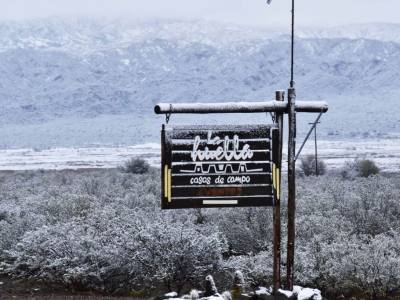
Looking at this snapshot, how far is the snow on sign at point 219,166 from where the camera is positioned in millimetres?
7254

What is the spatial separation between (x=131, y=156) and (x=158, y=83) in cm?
7536

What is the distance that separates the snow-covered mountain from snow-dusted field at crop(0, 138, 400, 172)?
2089cm

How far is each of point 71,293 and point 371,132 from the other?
118 m

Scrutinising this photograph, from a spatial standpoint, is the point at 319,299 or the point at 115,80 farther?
the point at 115,80

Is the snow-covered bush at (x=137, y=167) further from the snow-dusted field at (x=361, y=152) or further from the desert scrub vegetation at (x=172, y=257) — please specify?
the desert scrub vegetation at (x=172, y=257)

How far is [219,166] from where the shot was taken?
731cm

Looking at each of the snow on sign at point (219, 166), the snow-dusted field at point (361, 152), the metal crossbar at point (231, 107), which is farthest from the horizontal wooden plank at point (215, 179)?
the snow-dusted field at point (361, 152)

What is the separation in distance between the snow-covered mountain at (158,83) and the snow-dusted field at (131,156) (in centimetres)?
2089

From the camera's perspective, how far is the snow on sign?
7254mm

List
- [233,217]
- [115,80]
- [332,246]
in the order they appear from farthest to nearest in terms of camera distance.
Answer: [115,80] < [233,217] < [332,246]

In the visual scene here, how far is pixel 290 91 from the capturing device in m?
A: 7.40

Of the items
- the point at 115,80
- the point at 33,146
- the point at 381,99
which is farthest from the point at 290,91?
the point at 115,80

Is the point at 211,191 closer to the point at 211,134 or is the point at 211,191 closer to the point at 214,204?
the point at 214,204

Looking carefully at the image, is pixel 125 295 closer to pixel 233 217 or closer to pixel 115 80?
pixel 233 217
